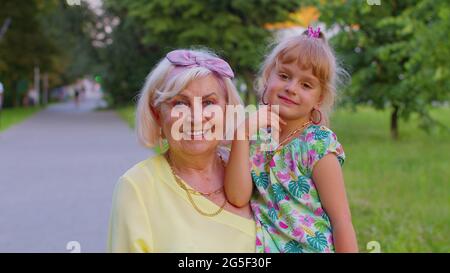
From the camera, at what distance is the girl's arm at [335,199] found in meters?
1.53

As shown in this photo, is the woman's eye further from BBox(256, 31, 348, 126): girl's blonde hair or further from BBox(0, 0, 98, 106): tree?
BBox(0, 0, 98, 106): tree

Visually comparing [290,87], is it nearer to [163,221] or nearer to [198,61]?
[198,61]

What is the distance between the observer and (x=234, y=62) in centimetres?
1686

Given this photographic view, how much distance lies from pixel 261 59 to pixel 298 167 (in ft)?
2.11

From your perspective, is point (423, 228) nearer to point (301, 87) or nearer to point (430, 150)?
point (301, 87)

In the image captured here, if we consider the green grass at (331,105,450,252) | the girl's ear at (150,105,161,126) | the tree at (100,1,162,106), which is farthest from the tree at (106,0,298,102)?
the girl's ear at (150,105,161,126)

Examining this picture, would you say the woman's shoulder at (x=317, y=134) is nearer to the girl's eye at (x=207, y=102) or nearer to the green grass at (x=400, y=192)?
the girl's eye at (x=207, y=102)

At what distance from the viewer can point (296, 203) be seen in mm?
1574

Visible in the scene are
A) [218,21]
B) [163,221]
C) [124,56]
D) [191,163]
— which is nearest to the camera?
[163,221]

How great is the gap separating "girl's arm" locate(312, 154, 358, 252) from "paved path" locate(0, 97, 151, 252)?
20.6 inches

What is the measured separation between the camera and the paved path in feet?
17.4

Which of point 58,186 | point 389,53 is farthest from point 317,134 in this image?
point 389,53

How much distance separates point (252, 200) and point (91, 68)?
1084 inches

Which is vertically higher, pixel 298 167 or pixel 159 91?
pixel 159 91
